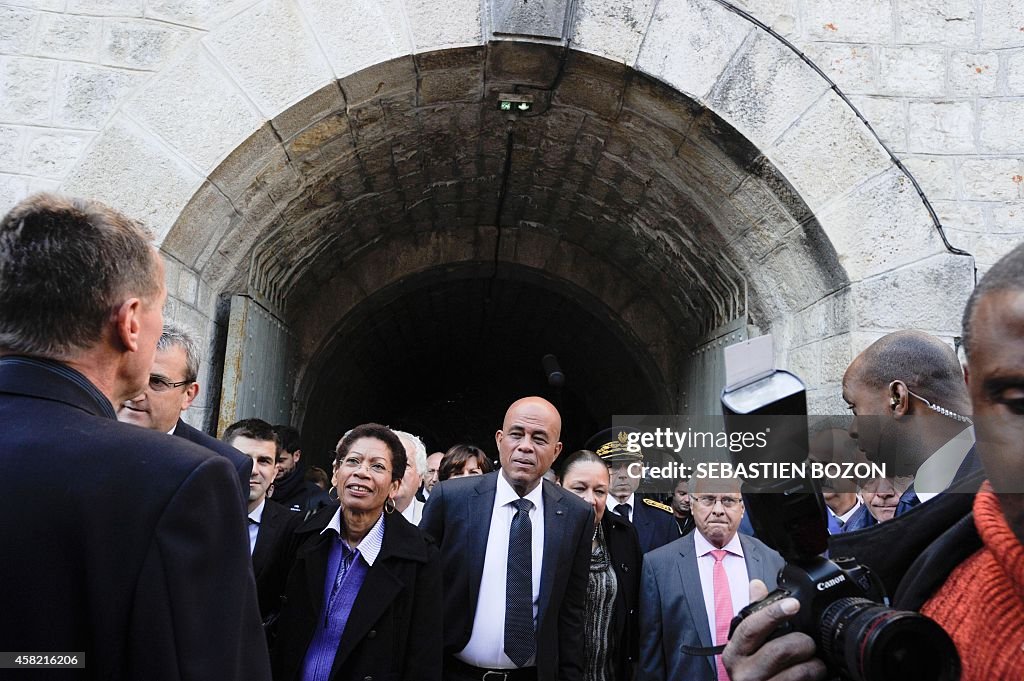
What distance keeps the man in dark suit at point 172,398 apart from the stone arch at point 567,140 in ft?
5.64

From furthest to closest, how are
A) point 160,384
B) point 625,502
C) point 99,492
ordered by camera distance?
point 625,502, point 160,384, point 99,492

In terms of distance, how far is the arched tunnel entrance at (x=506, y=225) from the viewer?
478 cm

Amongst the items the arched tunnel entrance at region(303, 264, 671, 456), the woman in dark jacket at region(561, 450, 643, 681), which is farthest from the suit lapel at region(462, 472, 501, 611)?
the arched tunnel entrance at region(303, 264, 671, 456)

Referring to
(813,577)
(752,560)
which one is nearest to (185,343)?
(813,577)

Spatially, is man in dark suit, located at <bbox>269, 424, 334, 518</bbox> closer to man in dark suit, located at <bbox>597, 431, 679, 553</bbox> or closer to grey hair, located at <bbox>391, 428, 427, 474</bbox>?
grey hair, located at <bbox>391, 428, 427, 474</bbox>

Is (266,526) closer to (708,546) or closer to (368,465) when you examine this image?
(368,465)

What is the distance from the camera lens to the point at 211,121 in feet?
14.6

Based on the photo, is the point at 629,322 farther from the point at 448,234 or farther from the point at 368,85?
the point at 368,85

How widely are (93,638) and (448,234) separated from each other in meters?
6.62

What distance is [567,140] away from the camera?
576 centimetres

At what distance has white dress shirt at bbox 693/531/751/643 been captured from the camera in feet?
12.7

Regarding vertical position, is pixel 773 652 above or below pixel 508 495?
below

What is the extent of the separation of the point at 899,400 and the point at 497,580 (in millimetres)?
1841

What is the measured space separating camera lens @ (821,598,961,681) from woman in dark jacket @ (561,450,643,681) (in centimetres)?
291
